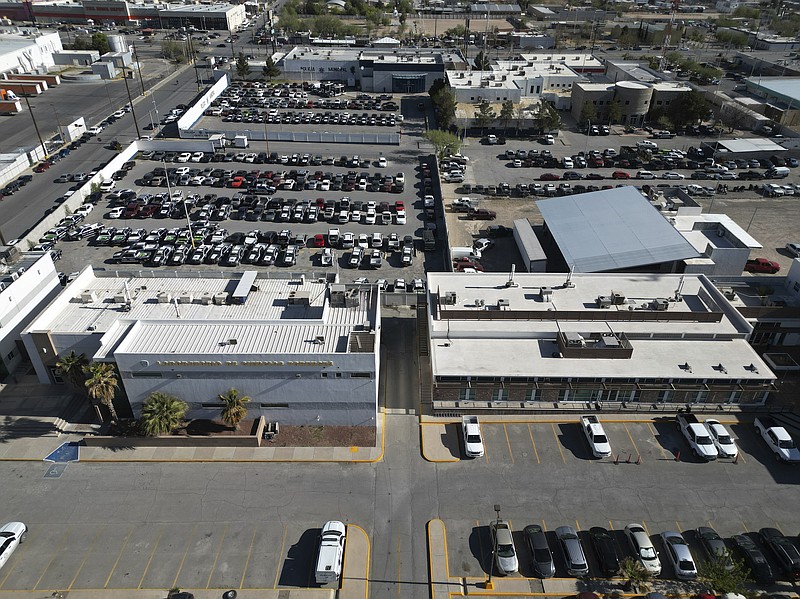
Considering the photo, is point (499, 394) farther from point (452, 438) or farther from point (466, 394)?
point (452, 438)

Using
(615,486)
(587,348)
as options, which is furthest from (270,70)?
(615,486)

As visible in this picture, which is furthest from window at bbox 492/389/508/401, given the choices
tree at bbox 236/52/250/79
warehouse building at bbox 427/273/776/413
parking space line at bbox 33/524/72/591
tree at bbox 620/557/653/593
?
tree at bbox 236/52/250/79

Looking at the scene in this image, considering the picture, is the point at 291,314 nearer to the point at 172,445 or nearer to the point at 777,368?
the point at 172,445

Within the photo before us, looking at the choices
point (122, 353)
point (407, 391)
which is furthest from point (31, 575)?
point (407, 391)

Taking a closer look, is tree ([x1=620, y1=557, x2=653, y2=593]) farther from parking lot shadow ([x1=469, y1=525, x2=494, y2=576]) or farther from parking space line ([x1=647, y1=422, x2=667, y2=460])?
parking space line ([x1=647, y1=422, x2=667, y2=460])

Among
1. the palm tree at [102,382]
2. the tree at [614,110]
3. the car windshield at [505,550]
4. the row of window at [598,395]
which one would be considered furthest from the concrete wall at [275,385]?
the tree at [614,110]

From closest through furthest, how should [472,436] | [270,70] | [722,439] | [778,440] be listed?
[778,440], [722,439], [472,436], [270,70]

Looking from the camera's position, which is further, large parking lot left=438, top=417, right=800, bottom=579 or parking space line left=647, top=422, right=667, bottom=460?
parking space line left=647, top=422, right=667, bottom=460
